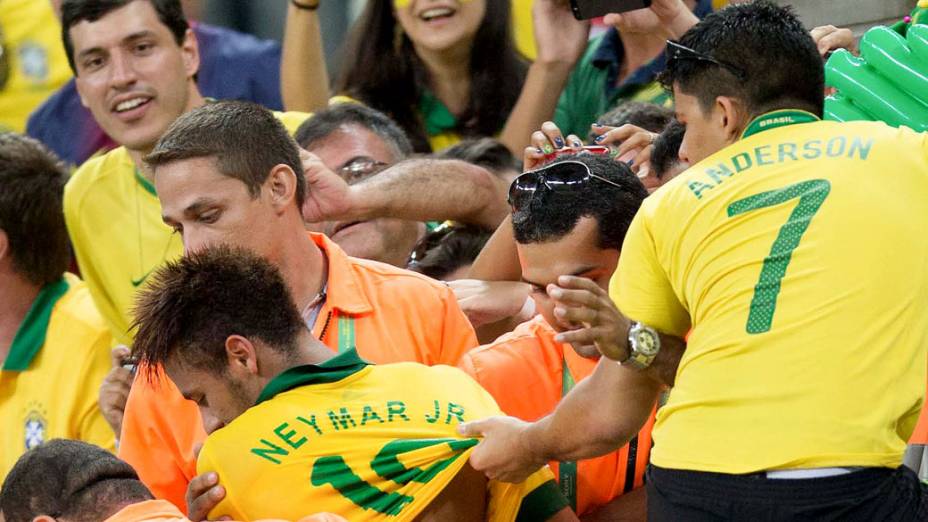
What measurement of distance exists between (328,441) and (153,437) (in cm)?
74

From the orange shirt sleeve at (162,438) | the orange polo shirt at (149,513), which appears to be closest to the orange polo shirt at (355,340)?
the orange shirt sleeve at (162,438)

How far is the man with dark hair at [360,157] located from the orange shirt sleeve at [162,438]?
1.20m

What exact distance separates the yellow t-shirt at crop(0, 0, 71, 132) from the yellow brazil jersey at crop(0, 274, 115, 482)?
1.65 metres

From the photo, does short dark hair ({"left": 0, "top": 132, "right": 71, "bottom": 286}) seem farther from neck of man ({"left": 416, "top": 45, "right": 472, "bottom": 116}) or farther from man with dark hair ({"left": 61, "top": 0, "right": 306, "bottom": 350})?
neck of man ({"left": 416, "top": 45, "right": 472, "bottom": 116})

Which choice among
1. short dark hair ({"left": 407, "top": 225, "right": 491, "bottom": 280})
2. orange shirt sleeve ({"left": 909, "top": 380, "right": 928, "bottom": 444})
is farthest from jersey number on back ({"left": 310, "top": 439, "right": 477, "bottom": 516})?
short dark hair ({"left": 407, "top": 225, "right": 491, "bottom": 280})

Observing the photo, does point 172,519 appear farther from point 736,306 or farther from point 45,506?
point 736,306

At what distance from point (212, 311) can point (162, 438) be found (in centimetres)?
58

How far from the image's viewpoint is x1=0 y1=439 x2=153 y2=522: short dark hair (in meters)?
3.49

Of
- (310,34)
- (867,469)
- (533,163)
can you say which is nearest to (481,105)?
(310,34)

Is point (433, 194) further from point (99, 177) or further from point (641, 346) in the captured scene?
point (641, 346)

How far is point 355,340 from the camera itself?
3998 millimetres

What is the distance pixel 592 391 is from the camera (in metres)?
3.34

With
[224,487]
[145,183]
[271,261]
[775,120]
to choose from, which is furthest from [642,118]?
[224,487]

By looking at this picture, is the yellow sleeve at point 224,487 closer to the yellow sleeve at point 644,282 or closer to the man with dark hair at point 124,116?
the yellow sleeve at point 644,282
